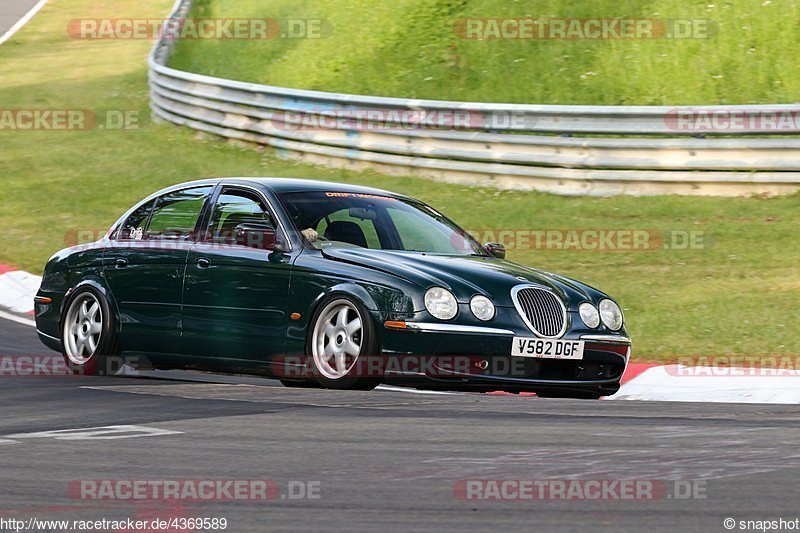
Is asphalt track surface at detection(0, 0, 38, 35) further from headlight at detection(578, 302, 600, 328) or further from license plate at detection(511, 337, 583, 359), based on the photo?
license plate at detection(511, 337, 583, 359)

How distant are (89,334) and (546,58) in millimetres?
12315

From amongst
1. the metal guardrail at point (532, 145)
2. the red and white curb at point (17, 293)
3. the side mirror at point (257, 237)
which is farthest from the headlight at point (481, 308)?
the metal guardrail at point (532, 145)

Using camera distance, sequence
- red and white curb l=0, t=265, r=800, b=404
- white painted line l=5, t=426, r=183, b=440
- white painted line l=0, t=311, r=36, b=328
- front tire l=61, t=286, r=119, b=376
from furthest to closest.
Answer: white painted line l=0, t=311, r=36, b=328, front tire l=61, t=286, r=119, b=376, red and white curb l=0, t=265, r=800, b=404, white painted line l=5, t=426, r=183, b=440

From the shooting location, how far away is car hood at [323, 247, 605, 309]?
803 cm

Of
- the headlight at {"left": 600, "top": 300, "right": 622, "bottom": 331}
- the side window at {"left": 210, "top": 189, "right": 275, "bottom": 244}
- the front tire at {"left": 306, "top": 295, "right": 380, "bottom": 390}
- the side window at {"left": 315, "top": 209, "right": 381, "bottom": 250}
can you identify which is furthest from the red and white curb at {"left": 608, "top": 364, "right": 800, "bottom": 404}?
the side window at {"left": 210, "top": 189, "right": 275, "bottom": 244}

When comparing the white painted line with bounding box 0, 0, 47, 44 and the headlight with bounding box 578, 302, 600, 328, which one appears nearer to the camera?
the headlight with bounding box 578, 302, 600, 328

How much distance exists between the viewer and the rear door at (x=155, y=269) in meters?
9.17

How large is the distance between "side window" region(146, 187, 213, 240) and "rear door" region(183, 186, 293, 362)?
0.61ft

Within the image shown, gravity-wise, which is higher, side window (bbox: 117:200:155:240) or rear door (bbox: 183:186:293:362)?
side window (bbox: 117:200:155:240)

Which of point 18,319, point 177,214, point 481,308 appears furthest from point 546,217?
point 481,308

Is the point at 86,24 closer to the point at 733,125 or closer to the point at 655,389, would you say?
the point at 733,125

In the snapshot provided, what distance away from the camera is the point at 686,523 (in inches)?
169

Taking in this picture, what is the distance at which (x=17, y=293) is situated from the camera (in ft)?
44.1

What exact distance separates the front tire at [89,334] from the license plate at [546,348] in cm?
311
